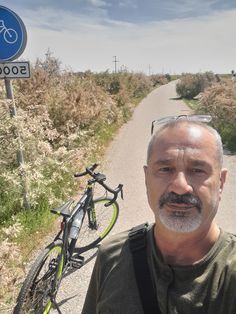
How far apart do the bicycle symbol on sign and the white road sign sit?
1.06ft

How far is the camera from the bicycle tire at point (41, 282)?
11.2 feet

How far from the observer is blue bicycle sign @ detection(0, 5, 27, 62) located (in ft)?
17.3

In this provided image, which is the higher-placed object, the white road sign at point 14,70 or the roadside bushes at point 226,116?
the white road sign at point 14,70

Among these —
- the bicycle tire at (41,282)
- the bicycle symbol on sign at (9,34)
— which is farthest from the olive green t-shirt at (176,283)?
the bicycle symbol on sign at (9,34)

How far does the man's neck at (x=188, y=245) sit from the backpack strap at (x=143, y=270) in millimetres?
108

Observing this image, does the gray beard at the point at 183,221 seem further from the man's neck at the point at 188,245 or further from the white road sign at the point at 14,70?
the white road sign at the point at 14,70

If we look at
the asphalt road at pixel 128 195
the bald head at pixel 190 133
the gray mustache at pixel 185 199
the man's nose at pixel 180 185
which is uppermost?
the bald head at pixel 190 133

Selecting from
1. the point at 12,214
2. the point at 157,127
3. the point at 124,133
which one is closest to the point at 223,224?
the point at 12,214

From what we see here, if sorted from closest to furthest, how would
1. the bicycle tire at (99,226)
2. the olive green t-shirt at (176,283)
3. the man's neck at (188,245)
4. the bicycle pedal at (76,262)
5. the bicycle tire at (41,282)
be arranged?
the olive green t-shirt at (176,283) → the man's neck at (188,245) → the bicycle tire at (41,282) → the bicycle pedal at (76,262) → the bicycle tire at (99,226)

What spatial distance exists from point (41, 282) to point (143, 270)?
2.28 m

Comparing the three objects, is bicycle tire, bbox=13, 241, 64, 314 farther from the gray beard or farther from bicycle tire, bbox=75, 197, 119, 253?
the gray beard

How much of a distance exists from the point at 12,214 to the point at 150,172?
15.5 ft

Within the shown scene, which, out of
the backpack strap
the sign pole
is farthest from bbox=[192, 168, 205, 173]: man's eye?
the sign pole

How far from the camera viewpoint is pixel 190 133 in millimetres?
1694
